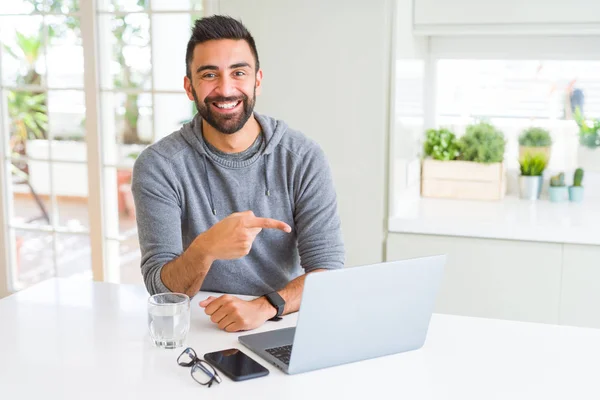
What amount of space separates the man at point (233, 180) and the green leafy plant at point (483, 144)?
1162 mm

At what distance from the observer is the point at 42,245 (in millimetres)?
7078

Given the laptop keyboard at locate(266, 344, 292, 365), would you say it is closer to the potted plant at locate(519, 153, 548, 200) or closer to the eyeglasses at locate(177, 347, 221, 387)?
the eyeglasses at locate(177, 347, 221, 387)

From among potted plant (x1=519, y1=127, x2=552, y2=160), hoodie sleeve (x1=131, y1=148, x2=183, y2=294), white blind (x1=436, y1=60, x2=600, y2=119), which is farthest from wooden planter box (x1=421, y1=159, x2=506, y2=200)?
hoodie sleeve (x1=131, y1=148, x2=183, y2=294)

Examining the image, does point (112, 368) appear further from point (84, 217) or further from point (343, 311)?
point (84, 217)

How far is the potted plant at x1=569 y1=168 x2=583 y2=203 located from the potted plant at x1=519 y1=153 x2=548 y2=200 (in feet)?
0.43

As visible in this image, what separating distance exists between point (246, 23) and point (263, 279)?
3.93 ft

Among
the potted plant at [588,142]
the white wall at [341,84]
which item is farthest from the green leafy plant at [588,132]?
the white wall at [341,84]

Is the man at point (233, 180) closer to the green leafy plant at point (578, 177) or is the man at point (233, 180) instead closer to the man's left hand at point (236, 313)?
the man's left hand at point (236, 313)

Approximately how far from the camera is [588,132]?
3281 mm

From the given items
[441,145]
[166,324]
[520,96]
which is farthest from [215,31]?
[520,96]

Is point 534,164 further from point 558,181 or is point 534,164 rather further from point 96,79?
point 96,79

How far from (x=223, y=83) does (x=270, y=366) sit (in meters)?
0.91

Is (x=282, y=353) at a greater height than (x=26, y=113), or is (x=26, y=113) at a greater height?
(x=26, y=113)

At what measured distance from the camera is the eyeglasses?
1437 millimetres
